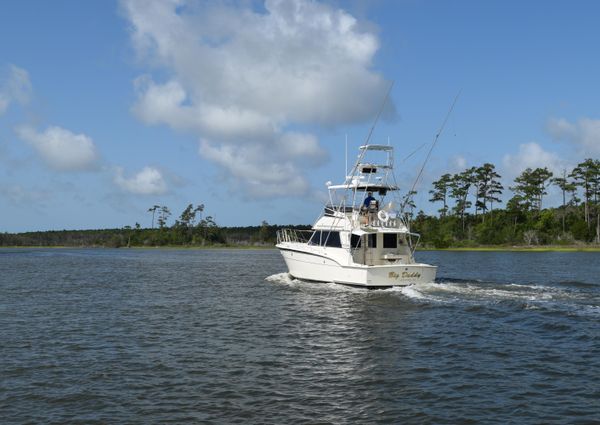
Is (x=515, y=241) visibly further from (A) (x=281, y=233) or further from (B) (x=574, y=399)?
(B) (x=574, y=399)

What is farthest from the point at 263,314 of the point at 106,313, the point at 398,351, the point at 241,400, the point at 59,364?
the point at 241,400

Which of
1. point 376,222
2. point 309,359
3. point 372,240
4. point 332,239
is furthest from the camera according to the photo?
point 376,222

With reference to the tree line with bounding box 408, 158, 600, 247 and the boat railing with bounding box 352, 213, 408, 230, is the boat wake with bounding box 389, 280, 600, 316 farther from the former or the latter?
the tree line with bounding box 408, 158, 600, 247

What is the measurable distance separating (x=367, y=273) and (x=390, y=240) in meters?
4.35

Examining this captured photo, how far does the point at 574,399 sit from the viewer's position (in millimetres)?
12438

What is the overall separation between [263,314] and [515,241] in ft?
302

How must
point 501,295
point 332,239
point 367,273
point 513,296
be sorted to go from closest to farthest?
point 513,296
point 501,295
point 367,273
point 332,239

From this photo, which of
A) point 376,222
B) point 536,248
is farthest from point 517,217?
point 376,222

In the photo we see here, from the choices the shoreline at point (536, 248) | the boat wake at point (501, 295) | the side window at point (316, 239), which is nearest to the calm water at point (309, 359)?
the boat wake at point (501, 295)

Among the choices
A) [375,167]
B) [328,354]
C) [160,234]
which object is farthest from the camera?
[160,234]

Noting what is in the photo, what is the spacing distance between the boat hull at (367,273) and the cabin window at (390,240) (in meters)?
2.86

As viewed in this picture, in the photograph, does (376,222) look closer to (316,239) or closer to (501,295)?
(316,239)

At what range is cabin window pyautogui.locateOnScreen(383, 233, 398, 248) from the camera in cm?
Answer: 3450

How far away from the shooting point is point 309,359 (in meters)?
16.6
